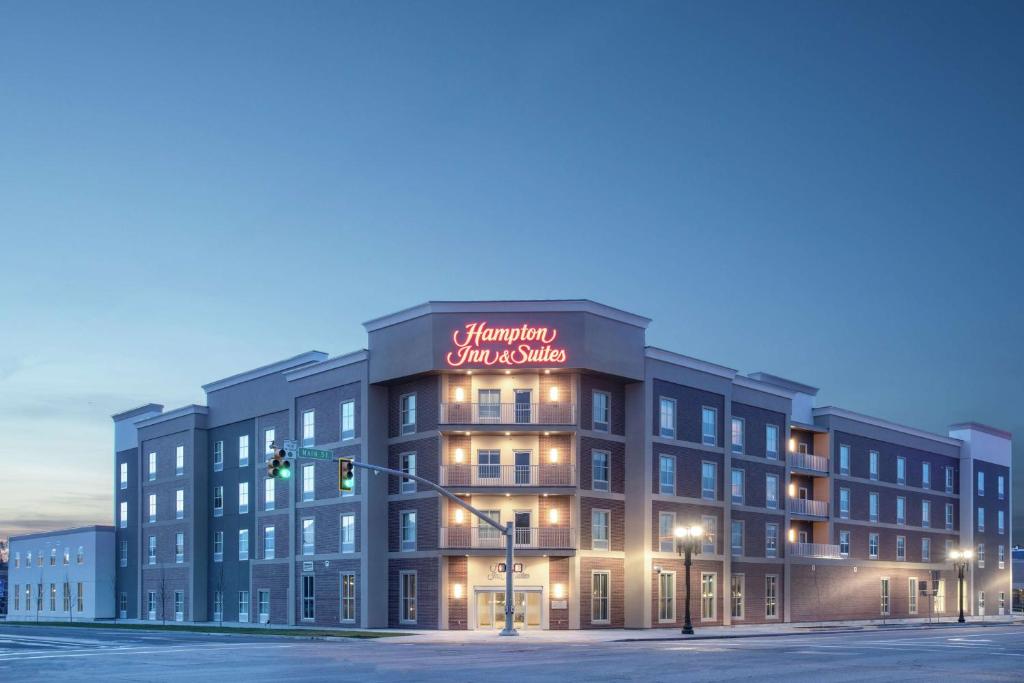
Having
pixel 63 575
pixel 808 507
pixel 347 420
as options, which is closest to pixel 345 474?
pixel 347 420

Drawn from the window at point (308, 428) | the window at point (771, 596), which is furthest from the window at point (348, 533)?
the window at point (771, 596)

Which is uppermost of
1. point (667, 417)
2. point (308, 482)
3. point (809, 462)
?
point (667, 417)

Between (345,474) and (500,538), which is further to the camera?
(500,538)

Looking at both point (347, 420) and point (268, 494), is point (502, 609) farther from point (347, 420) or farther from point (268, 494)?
point (268, 494)

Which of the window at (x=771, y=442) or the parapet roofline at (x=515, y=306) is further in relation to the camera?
the window at (x=771, y=442)

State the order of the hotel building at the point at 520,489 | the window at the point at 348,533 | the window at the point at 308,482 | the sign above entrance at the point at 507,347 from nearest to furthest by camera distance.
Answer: the sign above entrance at the point at 507,347 < the hotel building at the point at 520,489 < the window at the point at 348,533 < the window at the point at 308,482

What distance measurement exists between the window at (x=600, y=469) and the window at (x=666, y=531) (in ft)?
13.1

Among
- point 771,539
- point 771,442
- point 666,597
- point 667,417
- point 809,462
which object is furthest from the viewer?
point 809,462

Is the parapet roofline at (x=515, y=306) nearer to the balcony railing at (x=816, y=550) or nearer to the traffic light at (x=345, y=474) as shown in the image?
the traffic light at (x=345, y=474)

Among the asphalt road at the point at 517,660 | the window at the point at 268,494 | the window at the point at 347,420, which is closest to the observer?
the asphalt road at the point at 517,660

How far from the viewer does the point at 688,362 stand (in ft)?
216

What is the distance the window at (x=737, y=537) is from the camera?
A: 2756 inches

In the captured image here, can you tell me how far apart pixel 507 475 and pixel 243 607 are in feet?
81.6

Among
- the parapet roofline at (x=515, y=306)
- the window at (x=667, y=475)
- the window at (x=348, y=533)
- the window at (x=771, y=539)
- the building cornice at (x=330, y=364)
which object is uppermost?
the parapet roofline at (x=515, y=306)
